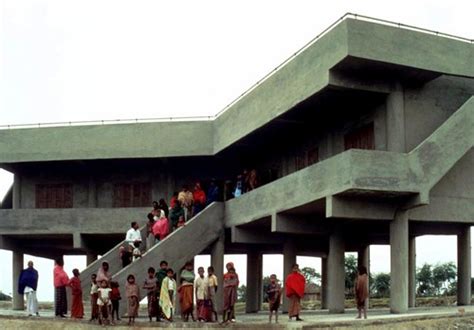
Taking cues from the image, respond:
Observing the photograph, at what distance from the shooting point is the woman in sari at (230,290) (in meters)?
17.6

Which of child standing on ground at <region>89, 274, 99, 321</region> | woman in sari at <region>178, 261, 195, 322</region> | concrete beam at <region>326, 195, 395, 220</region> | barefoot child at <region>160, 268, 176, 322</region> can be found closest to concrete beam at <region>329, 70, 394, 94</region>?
concrete beam at <region>326, 195, 395, 220</region>

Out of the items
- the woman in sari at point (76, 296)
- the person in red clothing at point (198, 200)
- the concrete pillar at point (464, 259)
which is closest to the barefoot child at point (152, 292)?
the woman in sari at point (76, 296)

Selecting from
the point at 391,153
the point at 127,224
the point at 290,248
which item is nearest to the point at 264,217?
the point at 290,248

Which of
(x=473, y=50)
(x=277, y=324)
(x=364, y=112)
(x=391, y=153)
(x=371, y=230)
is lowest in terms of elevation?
(x=277, y=324)

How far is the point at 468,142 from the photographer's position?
19.1m

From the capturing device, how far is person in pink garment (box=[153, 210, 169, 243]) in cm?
2253

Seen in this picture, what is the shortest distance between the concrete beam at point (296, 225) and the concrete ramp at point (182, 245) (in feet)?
9.27

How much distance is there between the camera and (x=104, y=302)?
18.4 m

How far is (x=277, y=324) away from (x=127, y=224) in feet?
39.7

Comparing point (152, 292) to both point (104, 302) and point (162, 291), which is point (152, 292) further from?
point (104, 302)

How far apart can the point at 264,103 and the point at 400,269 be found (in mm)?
6432

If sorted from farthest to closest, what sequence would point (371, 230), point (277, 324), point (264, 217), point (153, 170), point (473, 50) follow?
point (153, 170), point (371, 230), point (264, 217), point (473, 50), point (277, 324)

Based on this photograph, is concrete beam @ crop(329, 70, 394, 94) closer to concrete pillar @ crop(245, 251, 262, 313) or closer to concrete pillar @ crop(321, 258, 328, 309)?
concrete pillar @ crop(245, 251, 262, 313)

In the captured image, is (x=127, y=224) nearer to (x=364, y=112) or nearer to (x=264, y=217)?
(x=264, y=217)
